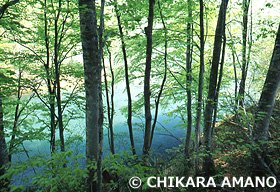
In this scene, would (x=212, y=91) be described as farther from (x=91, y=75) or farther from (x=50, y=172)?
(x=50, y=172)

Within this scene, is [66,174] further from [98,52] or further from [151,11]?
[151,11]

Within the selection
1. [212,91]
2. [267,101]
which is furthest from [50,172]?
[267,101]

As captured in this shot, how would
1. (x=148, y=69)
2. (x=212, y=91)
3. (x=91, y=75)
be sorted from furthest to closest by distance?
(x=212, y=91) → (x=148, y=69) → (x=91, y=75)

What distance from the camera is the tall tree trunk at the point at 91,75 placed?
2574 millimetres

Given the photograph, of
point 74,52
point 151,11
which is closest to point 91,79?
point 151,11

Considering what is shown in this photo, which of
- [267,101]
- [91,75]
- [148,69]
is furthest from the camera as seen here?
[148,69]

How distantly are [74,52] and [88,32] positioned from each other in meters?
4.96

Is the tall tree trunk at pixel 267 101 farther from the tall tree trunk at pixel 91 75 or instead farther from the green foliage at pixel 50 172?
the green foliage at pixel 50 172

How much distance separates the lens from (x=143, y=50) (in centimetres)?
639

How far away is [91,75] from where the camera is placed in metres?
2.69

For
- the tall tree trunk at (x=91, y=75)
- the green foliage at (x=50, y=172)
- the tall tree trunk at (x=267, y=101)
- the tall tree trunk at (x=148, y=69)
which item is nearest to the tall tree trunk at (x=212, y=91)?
the tall tree trunk at (x=267, y=101)

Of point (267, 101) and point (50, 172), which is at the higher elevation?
point (267, 101)

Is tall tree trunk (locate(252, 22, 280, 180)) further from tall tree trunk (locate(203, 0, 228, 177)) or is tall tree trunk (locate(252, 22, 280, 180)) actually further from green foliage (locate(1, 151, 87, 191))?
green foliage (locate(1, 151, 87, 191))

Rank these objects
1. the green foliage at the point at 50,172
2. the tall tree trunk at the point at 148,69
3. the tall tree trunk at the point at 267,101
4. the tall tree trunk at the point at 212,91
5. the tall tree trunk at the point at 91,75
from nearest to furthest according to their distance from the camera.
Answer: the green foliage at the point at 50,172 < the tall tree trunk at the point at 91,75 < the tall tree trunk at the point at 267,101 < the tall tree trunk at the point at 148,69 < the tall tree trunk at the point at 212,91
